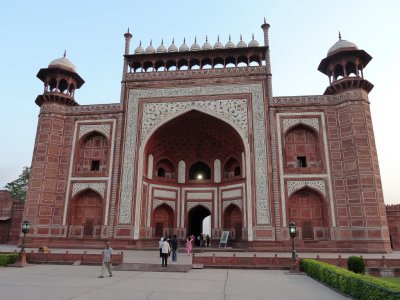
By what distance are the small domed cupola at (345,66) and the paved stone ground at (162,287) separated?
501 inches

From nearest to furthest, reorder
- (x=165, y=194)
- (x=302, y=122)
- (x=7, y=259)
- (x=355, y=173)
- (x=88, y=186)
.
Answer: (x=7, y=259) → (x=355, y=173) → (x=302, y=122) → (x=88, y=186) → (x=165, y=194)

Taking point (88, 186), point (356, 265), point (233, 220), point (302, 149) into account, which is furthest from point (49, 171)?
point (356, 265)

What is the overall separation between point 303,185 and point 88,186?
12.7 metres

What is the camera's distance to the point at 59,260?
1239 centimetres

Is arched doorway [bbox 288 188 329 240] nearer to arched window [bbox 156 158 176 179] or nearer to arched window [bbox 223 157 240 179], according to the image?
arched window [bbox 223 157 240 179]

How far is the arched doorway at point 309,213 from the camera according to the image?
57.1ft

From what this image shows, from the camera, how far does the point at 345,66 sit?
62.0 feet

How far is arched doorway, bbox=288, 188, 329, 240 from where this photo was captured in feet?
57.1

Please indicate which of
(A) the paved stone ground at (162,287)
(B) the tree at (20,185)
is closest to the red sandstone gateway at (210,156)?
(A) the paved stone ground at (162,287)

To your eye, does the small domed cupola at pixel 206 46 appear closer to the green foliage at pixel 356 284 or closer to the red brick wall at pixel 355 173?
the red brick wall at pixel 355 173

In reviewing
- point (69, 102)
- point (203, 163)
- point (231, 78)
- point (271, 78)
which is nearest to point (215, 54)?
point (231, 78)

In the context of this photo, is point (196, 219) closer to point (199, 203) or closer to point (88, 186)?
point (199, 203)

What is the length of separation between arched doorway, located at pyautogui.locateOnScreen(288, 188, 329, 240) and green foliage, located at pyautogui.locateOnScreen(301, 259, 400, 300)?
846 cm

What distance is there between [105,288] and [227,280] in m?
3.30
